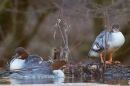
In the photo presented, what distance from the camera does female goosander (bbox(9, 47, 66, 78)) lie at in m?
8.63

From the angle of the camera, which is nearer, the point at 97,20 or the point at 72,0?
the point at 72,0

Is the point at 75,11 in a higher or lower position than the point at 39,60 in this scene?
higher

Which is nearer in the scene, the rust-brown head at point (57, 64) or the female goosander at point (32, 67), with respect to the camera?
the female goosander at point (32, 67)

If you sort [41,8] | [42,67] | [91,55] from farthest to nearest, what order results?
[41,8] → [91,55] → [42,67]

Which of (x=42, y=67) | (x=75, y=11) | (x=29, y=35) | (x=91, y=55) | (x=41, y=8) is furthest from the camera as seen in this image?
(x=29, y=35)

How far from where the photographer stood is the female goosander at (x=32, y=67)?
340 inches

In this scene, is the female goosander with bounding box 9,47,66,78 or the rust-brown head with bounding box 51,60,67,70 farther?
the rust-brown head with bounding box 51,60,67,70

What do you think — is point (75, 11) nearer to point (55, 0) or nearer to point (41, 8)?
point (55, 0)

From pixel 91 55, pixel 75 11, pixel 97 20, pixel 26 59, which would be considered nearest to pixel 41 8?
pixel 97 20

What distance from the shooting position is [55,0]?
12234mm

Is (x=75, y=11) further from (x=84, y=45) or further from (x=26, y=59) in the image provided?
(x=84, y=45)

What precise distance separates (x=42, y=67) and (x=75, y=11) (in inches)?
142

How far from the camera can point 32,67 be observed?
29.3 feet

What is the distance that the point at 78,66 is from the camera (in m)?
9.16
